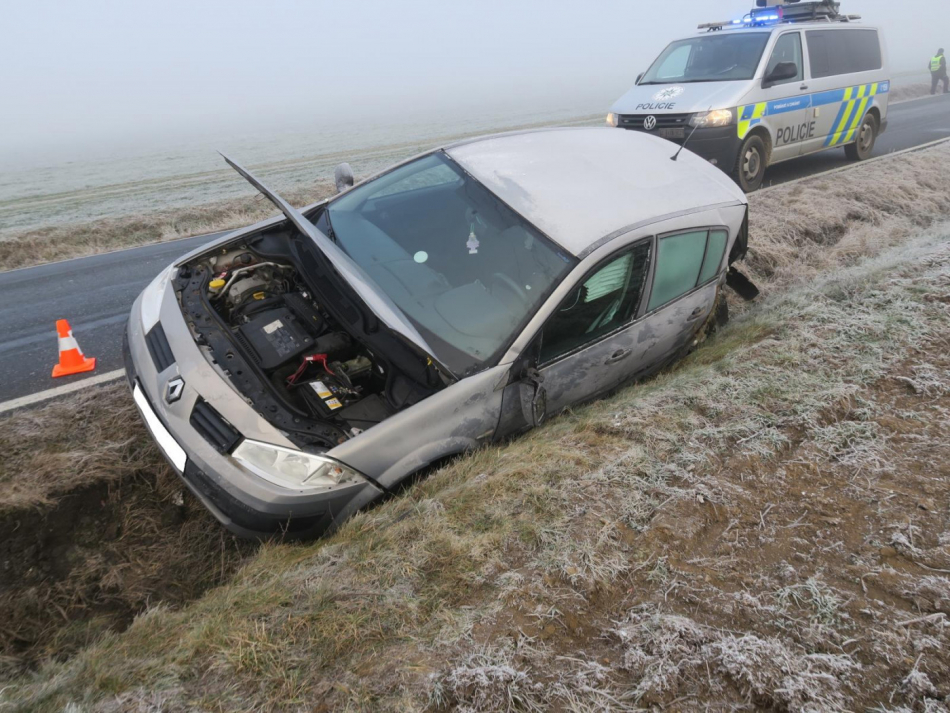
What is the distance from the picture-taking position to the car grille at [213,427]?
2943mm

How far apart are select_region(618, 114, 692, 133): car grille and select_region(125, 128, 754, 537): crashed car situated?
3.78m

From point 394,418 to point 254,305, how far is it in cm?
148

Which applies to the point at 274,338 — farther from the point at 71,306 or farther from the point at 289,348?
the point at 71,306

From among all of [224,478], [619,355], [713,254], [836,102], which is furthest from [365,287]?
[836,102]

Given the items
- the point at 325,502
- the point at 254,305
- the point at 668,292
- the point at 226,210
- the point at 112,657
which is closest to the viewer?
the point at 112,657

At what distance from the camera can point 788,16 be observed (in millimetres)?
9898

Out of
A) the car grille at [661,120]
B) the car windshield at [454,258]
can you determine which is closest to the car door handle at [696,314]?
the car windshield at [454,258]

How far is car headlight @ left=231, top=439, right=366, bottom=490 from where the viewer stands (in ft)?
9.39

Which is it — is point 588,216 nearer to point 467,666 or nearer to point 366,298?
point 366,298

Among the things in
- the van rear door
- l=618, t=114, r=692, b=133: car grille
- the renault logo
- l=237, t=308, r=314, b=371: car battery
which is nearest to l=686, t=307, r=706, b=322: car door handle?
l=237, t=308, r=314, b=371: car battery

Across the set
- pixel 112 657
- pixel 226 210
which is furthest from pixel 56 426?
pixel 226 210

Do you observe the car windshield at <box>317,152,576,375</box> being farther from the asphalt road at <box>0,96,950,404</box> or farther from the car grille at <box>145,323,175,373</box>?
the asphalt road at <box>0,96,950,404</box>

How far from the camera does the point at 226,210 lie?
1113cm

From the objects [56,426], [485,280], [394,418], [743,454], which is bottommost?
[56,426]
